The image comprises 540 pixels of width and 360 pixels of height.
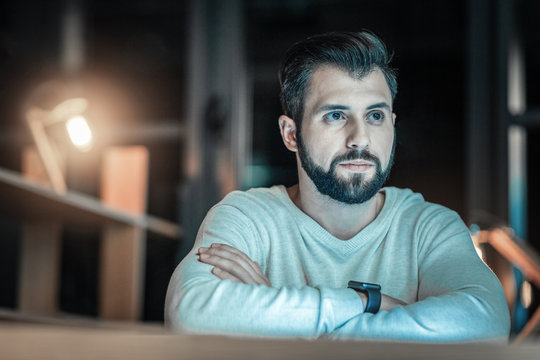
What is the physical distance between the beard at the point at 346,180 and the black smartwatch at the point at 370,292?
61 mm

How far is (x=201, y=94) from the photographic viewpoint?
2.35 m

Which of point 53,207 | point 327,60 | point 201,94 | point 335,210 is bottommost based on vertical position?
point 53,207

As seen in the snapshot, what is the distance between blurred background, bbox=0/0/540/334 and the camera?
6.61 ft

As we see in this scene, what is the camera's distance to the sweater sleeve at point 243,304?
42 centimetres

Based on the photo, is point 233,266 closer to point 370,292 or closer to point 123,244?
point 370,292

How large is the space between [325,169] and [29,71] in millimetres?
2566

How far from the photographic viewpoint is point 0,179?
4.39 ft

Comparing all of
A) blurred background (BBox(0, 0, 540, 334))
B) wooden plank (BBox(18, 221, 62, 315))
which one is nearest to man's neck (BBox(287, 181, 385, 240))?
blurred background (BBox(0, 0, 540, 334))

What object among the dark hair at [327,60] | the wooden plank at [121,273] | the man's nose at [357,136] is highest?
the dark hair at [327,60]

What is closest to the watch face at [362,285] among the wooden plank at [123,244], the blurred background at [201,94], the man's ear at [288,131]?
the man's ear at [288,131]

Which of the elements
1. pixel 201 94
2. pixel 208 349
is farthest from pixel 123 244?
pixel 208 349

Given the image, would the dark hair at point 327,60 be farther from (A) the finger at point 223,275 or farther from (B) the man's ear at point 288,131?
(A) the finger at point 223,275

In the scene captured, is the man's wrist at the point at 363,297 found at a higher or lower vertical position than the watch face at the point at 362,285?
lower

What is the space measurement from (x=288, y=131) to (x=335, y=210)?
2.8 inches
